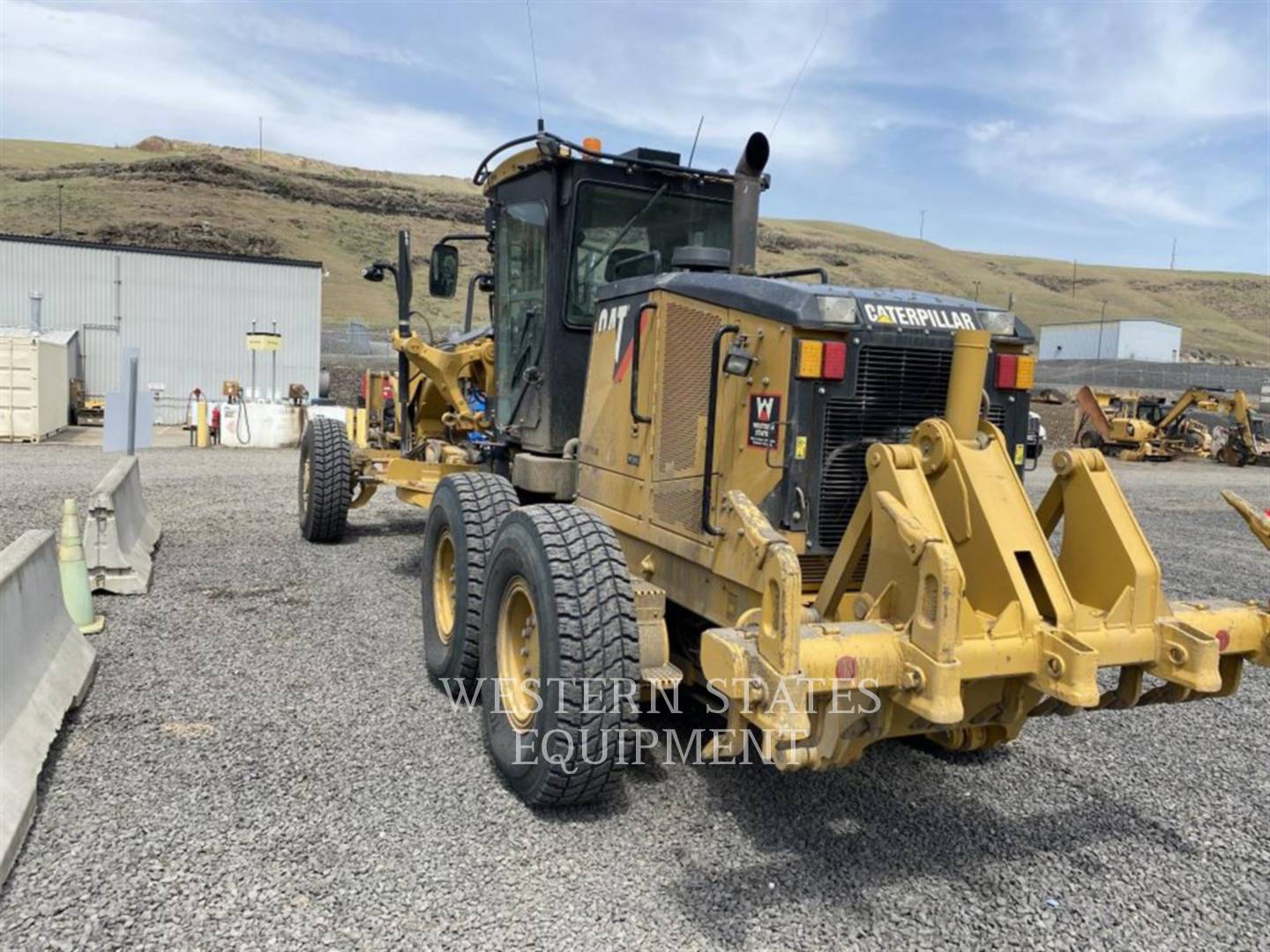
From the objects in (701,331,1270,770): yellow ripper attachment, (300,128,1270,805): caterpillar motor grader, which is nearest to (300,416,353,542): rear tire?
(300,128,1270,805): caterpillar motor grader

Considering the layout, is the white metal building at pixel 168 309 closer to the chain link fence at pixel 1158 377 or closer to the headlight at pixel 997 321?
the headlight at pixel 997 321

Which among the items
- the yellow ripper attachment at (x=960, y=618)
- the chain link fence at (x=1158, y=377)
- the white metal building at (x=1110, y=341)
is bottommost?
the yellow ripper attachment at (x=960, y=618)

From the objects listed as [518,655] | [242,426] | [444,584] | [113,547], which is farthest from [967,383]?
[242,426]

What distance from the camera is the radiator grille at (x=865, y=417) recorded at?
3.54 m

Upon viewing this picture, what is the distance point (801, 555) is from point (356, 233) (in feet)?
207

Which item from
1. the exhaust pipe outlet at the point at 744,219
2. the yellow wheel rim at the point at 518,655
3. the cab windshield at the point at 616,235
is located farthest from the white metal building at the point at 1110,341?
the yellow wheel rim at the point at 518,655

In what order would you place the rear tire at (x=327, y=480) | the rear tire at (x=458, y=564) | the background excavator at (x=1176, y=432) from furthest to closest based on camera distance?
the background excavator at (x=1176, y=432) → the rear tire at (x=327, y=480) → the rear tire at (x=458, y=564)

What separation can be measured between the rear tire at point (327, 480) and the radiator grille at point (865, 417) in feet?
19.4

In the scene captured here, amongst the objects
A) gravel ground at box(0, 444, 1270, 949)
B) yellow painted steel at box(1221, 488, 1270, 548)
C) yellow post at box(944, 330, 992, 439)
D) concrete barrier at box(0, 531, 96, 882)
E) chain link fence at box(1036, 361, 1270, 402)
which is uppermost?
chain link fence at box(1036, 361, 1270, 402)

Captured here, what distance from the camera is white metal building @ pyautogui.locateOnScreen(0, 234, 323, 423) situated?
990 inches

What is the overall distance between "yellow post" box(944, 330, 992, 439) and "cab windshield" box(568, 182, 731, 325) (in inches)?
85.2

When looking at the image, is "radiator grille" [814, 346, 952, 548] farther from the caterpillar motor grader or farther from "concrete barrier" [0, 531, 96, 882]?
"concrete barrier" [0, 531, 96, 882]

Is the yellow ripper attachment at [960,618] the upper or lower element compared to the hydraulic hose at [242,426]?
upper

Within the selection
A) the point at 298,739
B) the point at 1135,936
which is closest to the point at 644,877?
the point at 1135,936
